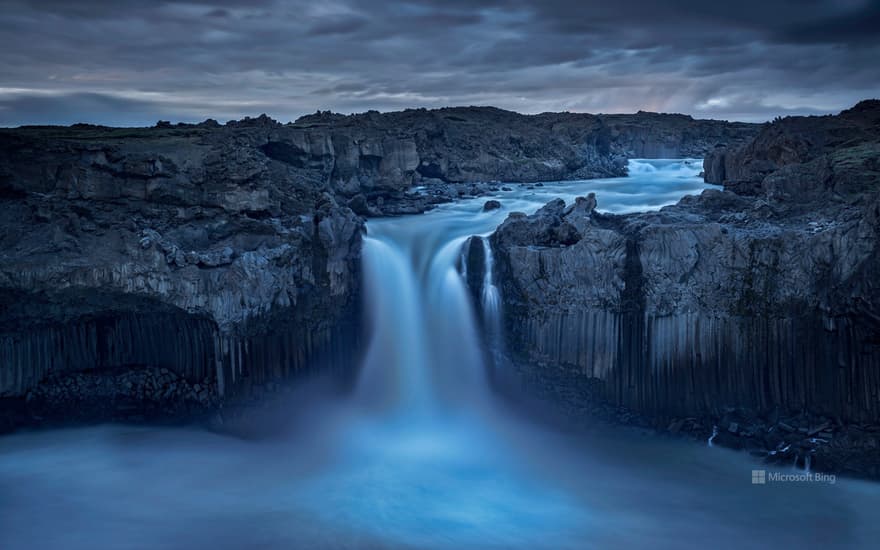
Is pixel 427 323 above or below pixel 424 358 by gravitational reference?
above

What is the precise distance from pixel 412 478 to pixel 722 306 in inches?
Result: 298

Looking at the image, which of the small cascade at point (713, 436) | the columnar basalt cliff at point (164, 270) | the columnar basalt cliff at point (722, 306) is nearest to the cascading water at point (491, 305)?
the columnar basalt cliff at point (722, 306)

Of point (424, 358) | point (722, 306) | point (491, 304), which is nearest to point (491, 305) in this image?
point (491, 304)

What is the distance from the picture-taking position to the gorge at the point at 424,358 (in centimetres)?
1363

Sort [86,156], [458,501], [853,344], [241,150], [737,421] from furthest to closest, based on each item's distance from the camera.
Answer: [241,150] → [86,156] → [737,421] → [853,344] → [458,501]

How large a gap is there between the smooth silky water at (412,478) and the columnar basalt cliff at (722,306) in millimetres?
935

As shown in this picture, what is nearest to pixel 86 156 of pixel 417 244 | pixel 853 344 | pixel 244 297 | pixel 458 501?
pixel 244 297

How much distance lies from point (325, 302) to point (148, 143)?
7.05 metres

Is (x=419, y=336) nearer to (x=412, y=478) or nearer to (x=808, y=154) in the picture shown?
(x=412, y=478)

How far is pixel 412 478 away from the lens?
14.8 m

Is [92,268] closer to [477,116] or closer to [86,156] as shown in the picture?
[86,156]

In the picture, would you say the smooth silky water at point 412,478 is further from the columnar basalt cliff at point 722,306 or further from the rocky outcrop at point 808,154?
the rocky outcrop at point 808,154

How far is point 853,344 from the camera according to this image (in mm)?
14781

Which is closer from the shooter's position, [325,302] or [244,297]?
[244,297]
